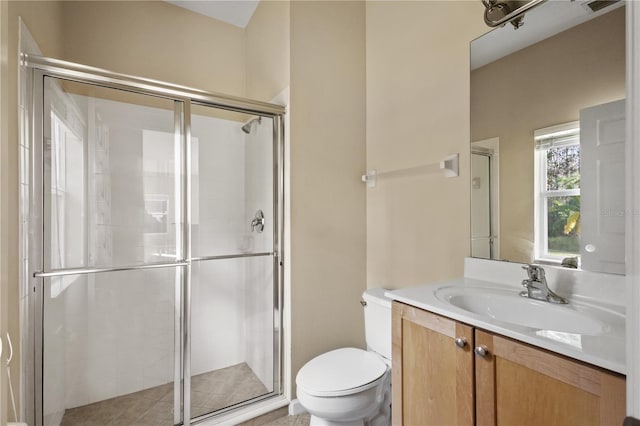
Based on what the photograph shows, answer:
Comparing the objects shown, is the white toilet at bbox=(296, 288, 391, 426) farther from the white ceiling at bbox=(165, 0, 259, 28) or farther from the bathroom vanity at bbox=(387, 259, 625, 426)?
the white ceiling at bbox=(165, 0, 259, 28)

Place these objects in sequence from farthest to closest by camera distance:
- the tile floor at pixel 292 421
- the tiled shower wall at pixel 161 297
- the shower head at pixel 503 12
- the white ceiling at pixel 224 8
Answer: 1. the white ceiling at pixel 224 8
2. the tile floor at pixel 292 421
3. the tiled shower wall at pixel 161 297
4. the shower head at pixel 503 12

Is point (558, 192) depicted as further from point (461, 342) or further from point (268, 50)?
point (268, 50)

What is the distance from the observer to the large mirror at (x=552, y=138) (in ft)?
3.43

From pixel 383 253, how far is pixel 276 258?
2.23ft

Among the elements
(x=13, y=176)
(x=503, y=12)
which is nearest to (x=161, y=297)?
(x=13, y=176)

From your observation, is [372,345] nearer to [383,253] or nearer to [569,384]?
[383,253]

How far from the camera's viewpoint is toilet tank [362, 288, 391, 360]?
63.3 inches

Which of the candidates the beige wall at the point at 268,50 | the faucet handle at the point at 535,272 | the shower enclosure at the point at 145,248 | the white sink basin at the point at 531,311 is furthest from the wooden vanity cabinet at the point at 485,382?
the beige wall at the point at 268,50

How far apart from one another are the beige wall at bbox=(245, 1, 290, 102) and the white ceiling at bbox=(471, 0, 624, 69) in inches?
41.6

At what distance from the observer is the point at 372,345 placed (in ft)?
5.62

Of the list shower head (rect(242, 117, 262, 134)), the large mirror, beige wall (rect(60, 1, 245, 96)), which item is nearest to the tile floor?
the large mirror

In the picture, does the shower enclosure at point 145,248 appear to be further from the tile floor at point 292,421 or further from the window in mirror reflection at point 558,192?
the window in mirror reflection at point 558,192

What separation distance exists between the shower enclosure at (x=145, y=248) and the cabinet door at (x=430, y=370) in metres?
0.98

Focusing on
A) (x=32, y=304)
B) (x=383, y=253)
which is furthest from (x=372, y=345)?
(x=32, y=304)
